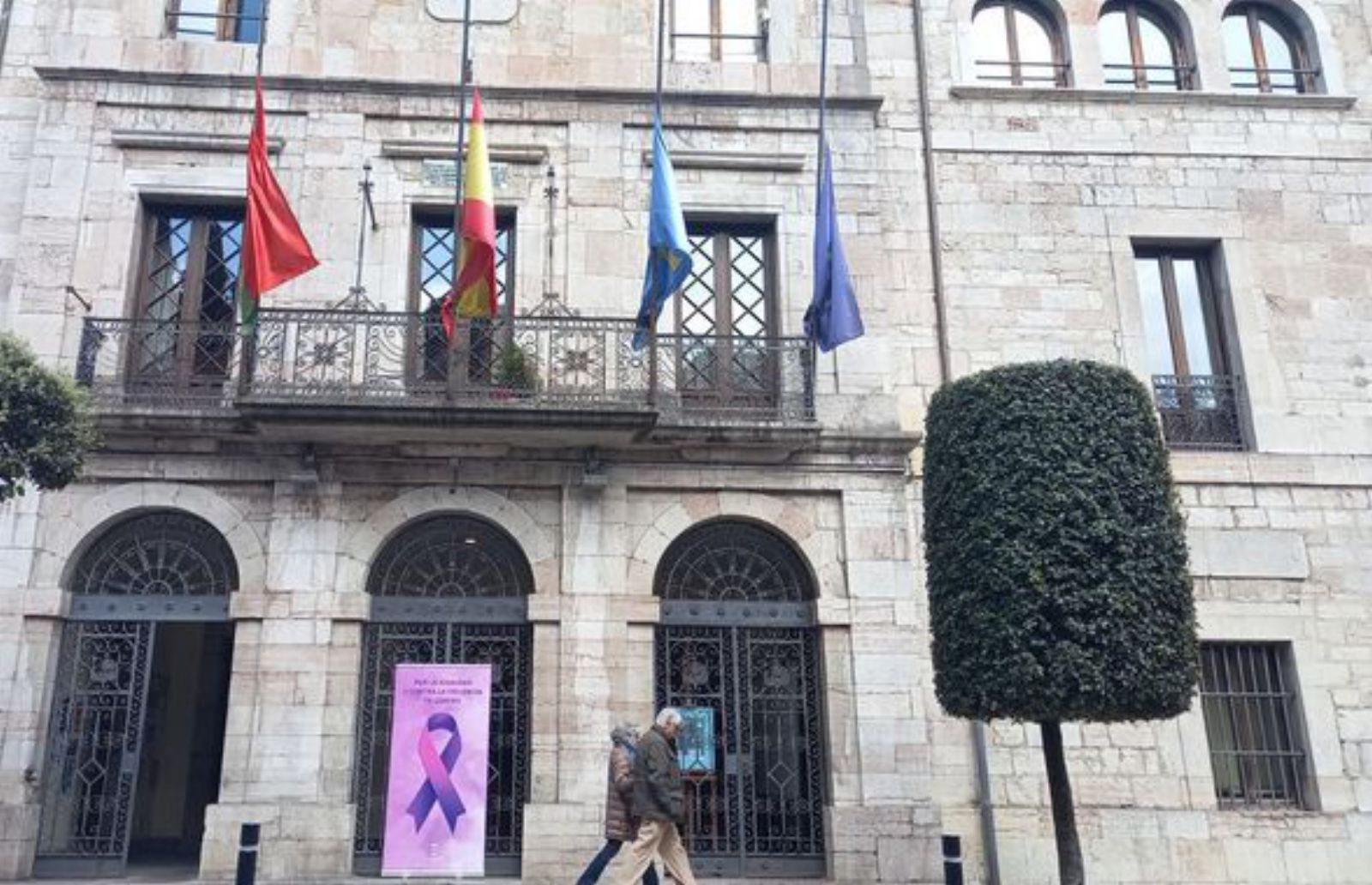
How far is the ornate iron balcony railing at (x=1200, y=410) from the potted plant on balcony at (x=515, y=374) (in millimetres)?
6735

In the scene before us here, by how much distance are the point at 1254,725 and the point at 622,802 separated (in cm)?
664

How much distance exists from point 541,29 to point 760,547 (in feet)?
20.9

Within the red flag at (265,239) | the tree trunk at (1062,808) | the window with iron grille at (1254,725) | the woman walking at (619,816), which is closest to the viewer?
the tree trunk at (1062,808)

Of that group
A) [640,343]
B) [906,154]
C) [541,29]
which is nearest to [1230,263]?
[906,154]

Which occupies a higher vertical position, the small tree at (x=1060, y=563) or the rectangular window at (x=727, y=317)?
the rectangular window at (x=727, y=317)

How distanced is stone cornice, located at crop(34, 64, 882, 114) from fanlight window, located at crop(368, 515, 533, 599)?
15.6ft

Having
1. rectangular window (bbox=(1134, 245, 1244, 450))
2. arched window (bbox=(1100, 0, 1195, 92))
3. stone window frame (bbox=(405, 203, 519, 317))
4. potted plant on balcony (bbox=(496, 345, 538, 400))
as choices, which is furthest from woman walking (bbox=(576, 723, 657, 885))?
arched window (bbox=(1100, 0, 1195, 92))

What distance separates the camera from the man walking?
8.84 m

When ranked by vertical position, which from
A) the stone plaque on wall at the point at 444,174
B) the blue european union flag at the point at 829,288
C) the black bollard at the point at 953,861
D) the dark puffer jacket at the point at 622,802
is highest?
the stone plaque on wall at the point at 444,174

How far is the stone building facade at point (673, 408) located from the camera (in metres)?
10.7

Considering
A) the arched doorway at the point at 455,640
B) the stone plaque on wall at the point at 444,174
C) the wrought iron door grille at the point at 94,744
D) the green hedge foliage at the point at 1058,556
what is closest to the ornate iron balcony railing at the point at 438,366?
the arched doorway at the point at 455,640

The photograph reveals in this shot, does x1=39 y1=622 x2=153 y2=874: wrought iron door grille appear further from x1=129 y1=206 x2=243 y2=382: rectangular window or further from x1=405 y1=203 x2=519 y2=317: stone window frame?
x1=405 y1=203 x2=519 y2=317: stone window frame

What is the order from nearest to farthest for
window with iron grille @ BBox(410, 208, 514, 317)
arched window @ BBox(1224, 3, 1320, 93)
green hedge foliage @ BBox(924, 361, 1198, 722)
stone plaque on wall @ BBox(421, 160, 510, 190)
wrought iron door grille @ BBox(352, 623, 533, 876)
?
1. green hedge foliage @ BBox(924, 361, 1198, 722)
2. wrought iron door grille @ BBox(352, 623, 533, 876)
3. window with iron grille @ BBox(410, 208, 514, 317)
4. stone plaque on wall @ BBox(421, 160, 510, 190)
5. arched window @ BBox(1224, 3, 1320, 93)

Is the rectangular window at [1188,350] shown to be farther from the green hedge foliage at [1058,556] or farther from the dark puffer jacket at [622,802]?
the dark puffer jacket at [622,802]
